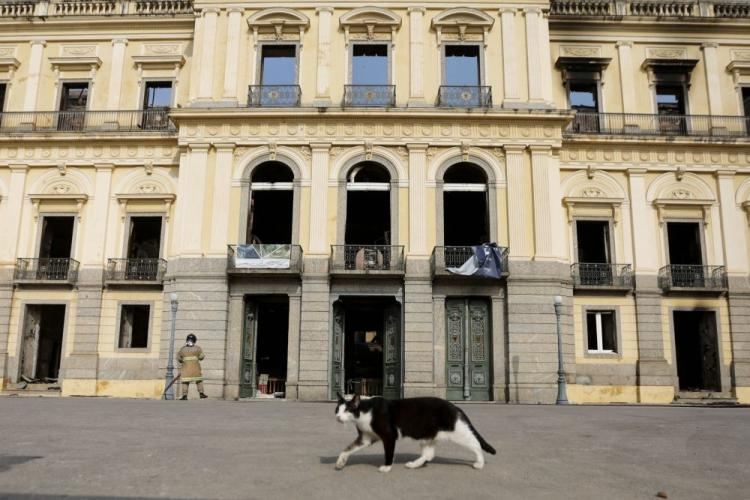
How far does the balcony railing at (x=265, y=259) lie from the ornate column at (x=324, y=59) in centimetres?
498

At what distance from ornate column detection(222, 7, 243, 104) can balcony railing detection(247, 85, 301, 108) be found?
591 millimetres

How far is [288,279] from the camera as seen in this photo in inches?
775

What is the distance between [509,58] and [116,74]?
46.0ft

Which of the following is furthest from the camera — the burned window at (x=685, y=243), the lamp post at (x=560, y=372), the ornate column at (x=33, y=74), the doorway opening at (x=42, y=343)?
the ornate column at (x=33, y=74)

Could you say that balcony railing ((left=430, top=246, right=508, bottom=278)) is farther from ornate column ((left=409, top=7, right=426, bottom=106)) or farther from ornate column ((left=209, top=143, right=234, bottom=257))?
ornate column ((left=209, top=143, right=234, bottom=257))

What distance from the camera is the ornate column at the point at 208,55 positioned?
2111cm

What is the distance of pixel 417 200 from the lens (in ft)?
66.2

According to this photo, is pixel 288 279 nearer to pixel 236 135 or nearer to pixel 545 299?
pixel 236 135

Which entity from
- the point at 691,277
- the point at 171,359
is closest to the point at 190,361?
the point at 171,359

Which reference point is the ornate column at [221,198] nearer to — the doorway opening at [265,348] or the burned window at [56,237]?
the doorway opening at [265,348]

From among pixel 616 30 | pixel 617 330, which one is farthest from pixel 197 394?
pixel 616 30

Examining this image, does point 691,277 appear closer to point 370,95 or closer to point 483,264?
point 483,264

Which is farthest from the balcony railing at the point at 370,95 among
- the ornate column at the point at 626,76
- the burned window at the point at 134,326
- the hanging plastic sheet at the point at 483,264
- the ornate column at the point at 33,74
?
the ornate column at the point at 33,74

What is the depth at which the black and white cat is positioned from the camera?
5566 millimetres
